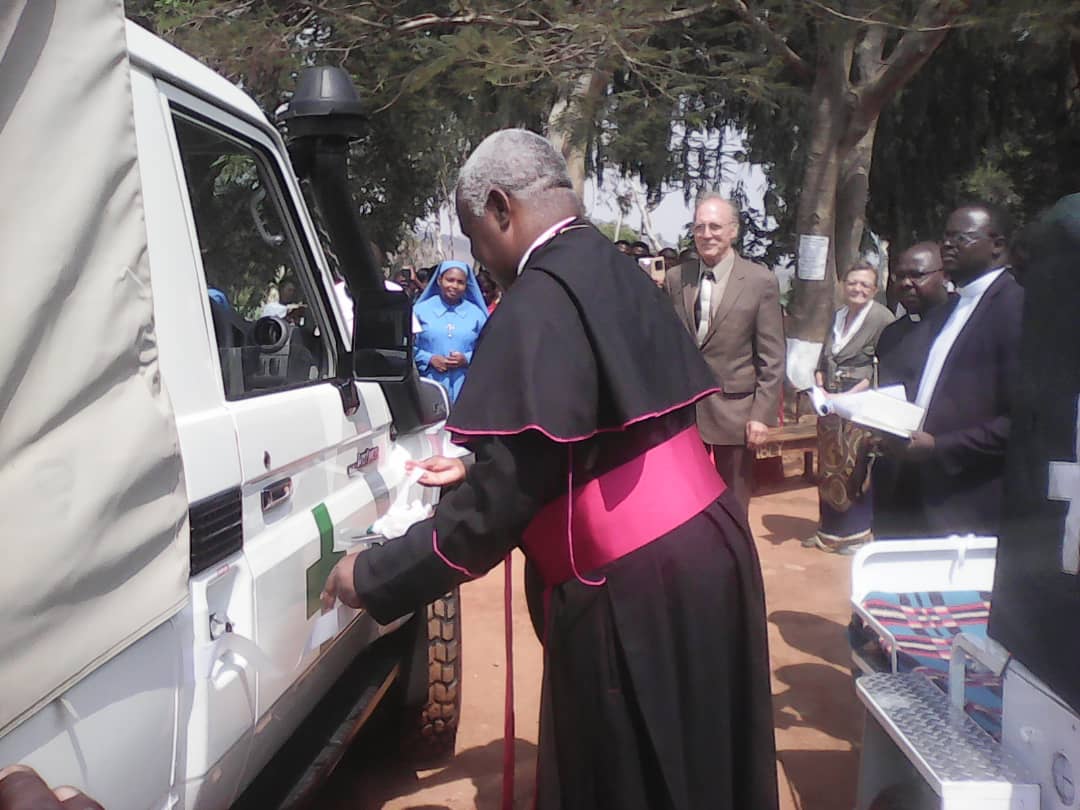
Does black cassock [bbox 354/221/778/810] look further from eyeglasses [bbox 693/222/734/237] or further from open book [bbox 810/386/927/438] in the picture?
eyeglasses [bbox 693/222/734/237]

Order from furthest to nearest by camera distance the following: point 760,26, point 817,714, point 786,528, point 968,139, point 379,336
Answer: point 968,139 < point 760,26 < point 786,528 < point 817,714 < point 379,336

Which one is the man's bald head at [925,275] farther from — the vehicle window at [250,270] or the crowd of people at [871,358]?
the vehicle window at [250,270]

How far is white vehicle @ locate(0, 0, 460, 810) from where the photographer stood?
120 centimetres

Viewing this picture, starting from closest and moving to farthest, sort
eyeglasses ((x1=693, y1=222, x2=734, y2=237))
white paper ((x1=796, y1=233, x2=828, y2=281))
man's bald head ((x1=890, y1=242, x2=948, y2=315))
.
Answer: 1. man's bald head ((x1=890, y1=242, x2=948, y2=315))
2. eyeglasses ((x1=693, y1=222, x2=734, y2=237))
3. white paper ((x1=796, y1=233, x2=828, y2=281))

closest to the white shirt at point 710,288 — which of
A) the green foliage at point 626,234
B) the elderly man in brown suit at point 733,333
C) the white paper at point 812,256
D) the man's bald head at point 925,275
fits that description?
the elderly man in brown suit at point 733,333

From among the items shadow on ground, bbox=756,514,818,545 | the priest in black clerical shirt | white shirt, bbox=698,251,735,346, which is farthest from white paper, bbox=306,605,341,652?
shadow on ground, bbox=756,514,818,545

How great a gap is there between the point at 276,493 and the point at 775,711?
262 cm

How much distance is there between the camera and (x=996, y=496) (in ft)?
10.6

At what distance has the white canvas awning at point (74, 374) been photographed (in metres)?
1.16

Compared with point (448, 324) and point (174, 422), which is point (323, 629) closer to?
point (174, 422)

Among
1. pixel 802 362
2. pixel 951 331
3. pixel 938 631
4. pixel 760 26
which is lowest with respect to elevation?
pixel 938 631

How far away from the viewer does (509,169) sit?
1953mm

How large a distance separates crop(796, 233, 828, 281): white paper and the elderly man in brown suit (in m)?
4.01

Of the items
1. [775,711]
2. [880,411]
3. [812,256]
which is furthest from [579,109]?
[880,411]
